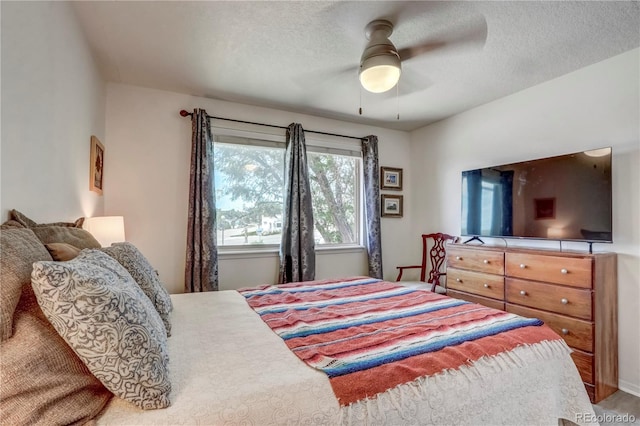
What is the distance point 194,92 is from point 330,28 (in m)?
1.70

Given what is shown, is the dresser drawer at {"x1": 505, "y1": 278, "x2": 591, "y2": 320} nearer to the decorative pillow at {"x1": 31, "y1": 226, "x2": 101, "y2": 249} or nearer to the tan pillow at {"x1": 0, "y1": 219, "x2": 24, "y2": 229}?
the decorative pillow at {"x1": 31, "y1": 226, "x2": 101, "y2": 249}

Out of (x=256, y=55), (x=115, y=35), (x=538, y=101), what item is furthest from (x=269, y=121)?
Result: (x=538, y=101)

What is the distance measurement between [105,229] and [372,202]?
9.26 ft

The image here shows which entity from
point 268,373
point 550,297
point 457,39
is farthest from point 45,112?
point 550,297

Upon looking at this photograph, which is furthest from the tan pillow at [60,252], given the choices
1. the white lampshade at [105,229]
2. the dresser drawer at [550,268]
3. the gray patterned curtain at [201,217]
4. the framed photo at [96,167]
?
the dresser drawer at [550,268]

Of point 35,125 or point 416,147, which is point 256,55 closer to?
point 35,125

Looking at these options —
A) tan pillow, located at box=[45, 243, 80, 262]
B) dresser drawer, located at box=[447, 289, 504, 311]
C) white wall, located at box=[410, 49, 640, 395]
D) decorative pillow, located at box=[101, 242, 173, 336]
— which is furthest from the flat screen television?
tan pillow, located at box=[45, 243, 80, 262]

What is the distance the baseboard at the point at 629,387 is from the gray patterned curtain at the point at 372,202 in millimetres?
2235

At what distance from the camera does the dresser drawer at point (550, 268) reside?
2.11 m

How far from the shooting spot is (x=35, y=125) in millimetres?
1416

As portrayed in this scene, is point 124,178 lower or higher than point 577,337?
higher

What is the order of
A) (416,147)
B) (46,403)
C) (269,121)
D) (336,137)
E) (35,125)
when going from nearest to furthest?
(46,403), (35,125), (269,121), (336,137), (416,147)

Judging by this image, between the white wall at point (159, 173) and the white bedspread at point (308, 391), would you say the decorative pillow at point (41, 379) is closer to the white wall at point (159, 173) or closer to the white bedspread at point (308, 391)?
the white bedspread at point (308, 391)

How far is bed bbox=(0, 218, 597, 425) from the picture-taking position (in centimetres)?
81
